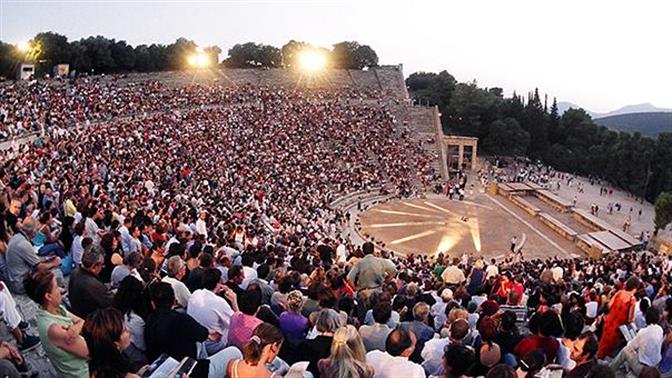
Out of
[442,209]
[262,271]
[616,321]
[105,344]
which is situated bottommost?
[442,209]

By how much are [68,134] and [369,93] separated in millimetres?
42217

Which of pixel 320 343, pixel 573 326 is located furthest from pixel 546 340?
pixel 320 343

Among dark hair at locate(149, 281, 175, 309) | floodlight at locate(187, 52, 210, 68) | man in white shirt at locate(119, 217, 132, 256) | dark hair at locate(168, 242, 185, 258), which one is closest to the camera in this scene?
dark hair at locate(149, 281, 175, 309)

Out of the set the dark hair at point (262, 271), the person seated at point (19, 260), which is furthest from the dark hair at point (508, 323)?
the person seated at point (19, 260)

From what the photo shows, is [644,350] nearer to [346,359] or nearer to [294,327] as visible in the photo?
[346,359]

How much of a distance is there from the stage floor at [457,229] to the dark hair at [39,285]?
25.8 metres

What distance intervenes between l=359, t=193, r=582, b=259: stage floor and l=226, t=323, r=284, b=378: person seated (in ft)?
85.0

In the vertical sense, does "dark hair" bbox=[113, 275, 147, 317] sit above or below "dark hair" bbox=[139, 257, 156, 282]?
above

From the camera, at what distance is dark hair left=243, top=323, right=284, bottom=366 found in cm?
469

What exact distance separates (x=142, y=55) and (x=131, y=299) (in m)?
73.8

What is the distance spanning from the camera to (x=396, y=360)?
5.00 metres

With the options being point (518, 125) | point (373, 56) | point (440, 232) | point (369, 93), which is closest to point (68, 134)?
point (440, 232)

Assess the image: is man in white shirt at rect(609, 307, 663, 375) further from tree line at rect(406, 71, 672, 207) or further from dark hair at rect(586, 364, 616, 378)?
tree line at rect(406, 71, 672, 207)

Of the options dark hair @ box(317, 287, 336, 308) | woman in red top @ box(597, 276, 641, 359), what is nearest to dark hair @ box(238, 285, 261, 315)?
dark hair @ box(317, 287, 336, 308)
